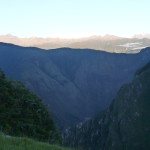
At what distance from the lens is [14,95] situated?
54.1 ft

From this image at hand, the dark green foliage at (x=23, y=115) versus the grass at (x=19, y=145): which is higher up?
the grass at (x=19, y=145)

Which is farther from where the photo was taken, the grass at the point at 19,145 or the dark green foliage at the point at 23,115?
the dark green foliage at the point at 23,115

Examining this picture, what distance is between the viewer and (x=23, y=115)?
50.7 ft

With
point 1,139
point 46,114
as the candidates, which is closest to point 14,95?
point 46,114

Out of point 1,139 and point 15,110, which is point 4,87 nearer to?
point 15,110

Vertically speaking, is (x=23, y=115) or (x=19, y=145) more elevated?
(x=19, y=145)

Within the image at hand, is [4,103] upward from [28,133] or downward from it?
upward

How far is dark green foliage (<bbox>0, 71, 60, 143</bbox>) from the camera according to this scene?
14680 mm

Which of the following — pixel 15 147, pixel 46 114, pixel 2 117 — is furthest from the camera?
pixel 46 114

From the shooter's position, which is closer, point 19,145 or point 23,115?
point 19,145

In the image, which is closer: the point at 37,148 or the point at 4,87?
the point at 37,148

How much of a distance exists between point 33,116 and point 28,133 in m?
1.19

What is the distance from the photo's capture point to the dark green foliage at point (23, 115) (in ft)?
48.2

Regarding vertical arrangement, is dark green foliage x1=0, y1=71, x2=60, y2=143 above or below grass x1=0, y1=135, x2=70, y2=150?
below
